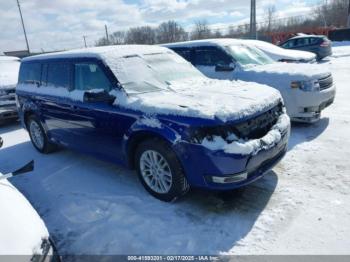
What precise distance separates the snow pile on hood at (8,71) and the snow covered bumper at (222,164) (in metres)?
7.38

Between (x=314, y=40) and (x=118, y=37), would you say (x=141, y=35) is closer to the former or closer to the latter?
(x=118, y=37)

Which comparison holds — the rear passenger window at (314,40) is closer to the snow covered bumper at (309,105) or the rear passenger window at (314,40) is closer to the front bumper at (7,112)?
the snow covered bumper at (309,105)

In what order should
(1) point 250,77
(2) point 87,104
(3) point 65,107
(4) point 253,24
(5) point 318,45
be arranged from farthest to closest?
(4) point 253,24, (5) point 318,45, (1) point 250,77, (3) point 65,107, (2) point 87,104

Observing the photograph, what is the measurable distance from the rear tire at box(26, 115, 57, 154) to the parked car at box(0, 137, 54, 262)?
3435 millimetres

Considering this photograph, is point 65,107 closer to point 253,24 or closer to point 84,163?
point 84,163

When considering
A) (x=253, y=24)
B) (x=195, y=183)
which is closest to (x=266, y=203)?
(x=195, y=183)

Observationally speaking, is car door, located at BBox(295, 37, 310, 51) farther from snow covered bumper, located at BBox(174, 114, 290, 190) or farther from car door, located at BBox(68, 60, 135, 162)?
snow covered bumper, located at BBox(174, 114, 290, 190)

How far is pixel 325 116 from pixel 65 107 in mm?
5373

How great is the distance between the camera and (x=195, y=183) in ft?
11.3

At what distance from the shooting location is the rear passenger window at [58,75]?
5.01 m

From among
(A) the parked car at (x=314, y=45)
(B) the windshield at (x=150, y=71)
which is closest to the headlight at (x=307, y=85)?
(B) the windshield at (x=150, y=71)

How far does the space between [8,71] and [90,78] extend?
6.92 m

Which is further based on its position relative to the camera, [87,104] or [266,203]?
[87,104]

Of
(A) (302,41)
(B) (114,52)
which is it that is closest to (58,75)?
(B) (114,52)
